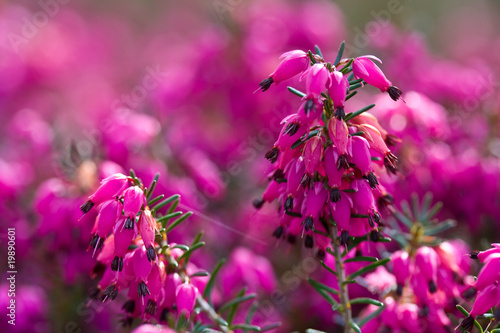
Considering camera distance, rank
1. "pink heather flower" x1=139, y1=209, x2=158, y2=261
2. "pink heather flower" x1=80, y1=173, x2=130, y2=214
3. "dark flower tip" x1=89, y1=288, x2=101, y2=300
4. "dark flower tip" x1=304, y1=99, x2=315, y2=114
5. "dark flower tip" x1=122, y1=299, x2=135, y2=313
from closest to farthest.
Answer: "dark flower tip" x1=304, y1=99, x2=315, y2=114
"pink heather flower" x1=139, y1=209, x2=158, y2=261
"pink heather flower" x1=80, y1=173, x2=130, y2=214
"dark flower tip" x1=122, y1=299, x2=135, y2=313
"dark flower tip" x1=89, y1=288, x2=101, y2=300

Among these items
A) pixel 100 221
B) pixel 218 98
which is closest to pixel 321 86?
pixel 100 221

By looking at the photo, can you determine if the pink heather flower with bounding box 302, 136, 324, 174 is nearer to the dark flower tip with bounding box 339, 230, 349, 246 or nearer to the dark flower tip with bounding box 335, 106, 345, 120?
the dark flower tip with bounding box 335, 106, 345, 120

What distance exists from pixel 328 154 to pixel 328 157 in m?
0.01

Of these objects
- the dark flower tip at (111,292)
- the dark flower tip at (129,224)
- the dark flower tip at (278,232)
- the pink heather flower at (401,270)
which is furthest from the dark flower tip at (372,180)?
the dark flower tip at (111,292)

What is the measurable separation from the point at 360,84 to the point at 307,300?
1.81 meters

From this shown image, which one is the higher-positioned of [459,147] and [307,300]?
[459,147]

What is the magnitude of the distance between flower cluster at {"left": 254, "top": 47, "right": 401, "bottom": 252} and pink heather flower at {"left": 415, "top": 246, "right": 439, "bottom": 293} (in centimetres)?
39

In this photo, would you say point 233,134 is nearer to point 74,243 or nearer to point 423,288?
point 74,243

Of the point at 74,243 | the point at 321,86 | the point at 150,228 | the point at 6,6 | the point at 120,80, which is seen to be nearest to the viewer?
the point at 321,86

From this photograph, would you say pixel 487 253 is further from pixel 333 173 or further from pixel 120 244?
pixel 120 244

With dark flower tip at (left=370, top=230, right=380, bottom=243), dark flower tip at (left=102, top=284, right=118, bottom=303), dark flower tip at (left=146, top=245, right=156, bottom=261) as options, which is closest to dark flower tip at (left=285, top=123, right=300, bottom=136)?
dark flower tip at (left=370, top=230, right=380, bottom=243)

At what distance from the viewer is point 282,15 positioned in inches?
223

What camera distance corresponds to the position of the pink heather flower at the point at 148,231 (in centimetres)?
190

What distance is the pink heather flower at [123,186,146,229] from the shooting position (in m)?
1.91
